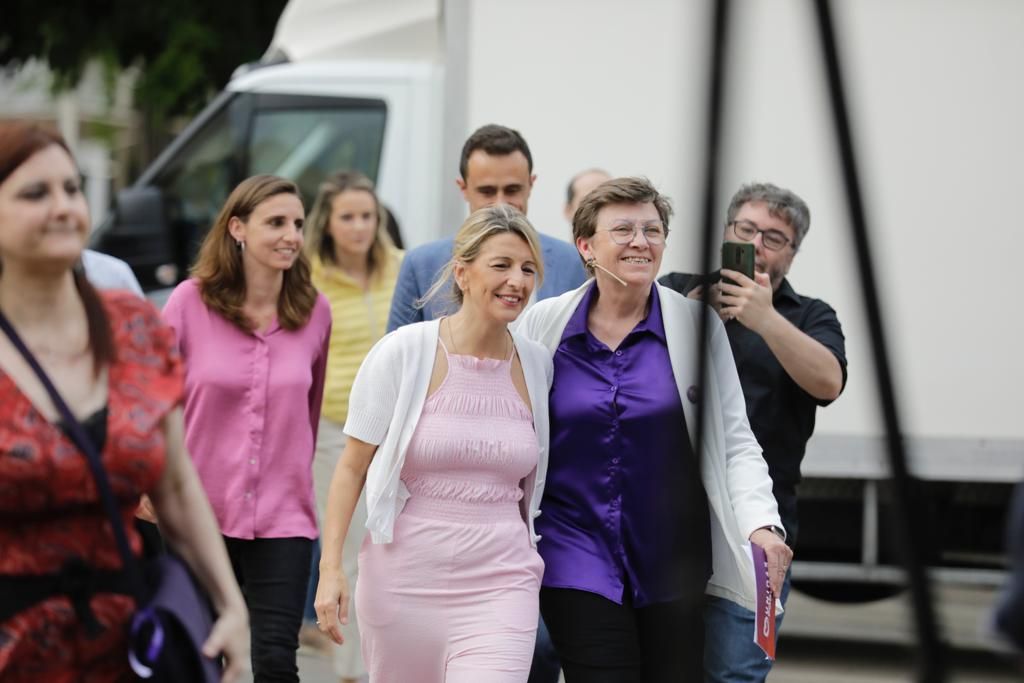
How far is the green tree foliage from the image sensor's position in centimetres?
1300

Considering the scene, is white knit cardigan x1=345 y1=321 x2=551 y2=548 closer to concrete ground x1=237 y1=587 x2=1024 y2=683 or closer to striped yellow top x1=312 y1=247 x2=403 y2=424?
striped yellow top x1=312 y1=247 x2=403 y2=424

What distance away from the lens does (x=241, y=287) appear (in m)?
4.84

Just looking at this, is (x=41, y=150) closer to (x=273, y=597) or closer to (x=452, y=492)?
(x=452, y=492)

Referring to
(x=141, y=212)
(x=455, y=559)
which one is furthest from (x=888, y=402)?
(x=141, y=212)

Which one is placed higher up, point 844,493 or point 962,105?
point 962,105

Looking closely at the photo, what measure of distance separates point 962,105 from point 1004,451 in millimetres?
1487

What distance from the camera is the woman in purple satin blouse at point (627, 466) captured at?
385cm

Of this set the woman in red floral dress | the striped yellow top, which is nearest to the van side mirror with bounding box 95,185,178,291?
the striped yellow top

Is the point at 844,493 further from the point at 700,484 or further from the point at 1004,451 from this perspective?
the point at 700,484

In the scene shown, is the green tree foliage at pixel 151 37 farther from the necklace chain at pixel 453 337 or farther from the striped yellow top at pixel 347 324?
the necklace chain at pixel 453 337

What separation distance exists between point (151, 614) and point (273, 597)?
2083 mm

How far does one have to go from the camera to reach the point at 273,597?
4.62 m

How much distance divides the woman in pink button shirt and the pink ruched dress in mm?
864

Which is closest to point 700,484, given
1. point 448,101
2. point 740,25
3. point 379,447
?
point 740,25
